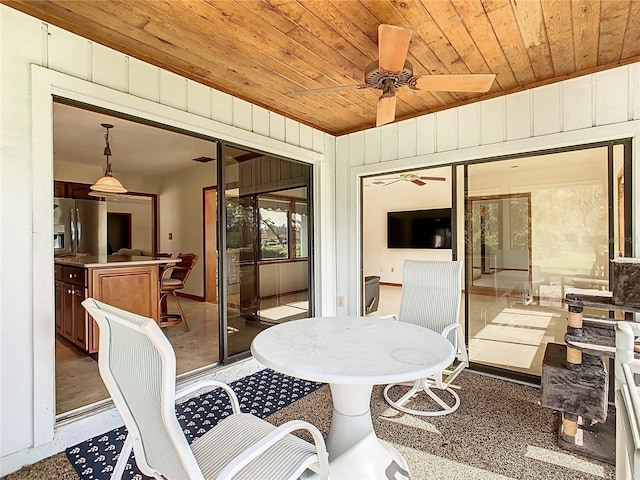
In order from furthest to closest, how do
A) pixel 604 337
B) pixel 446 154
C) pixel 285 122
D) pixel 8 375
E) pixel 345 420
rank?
pixel 285 122 < pixel 446 154 < pixel 604 337 < pixel 8 375 < pixel 345 420

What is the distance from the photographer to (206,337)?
159 inches

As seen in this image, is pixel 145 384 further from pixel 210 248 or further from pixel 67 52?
pixel 210 248

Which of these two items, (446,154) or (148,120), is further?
(446,154)

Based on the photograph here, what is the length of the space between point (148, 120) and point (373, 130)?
231cm

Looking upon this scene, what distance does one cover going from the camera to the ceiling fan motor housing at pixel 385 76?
6.78 feet

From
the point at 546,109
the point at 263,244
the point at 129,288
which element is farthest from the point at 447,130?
the point at 129,288

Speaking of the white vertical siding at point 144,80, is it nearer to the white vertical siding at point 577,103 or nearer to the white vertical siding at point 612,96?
the white vertical siding at point 577,103

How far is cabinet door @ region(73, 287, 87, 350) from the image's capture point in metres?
3.23

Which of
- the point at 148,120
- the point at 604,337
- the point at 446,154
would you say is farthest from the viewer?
the point at 446,154

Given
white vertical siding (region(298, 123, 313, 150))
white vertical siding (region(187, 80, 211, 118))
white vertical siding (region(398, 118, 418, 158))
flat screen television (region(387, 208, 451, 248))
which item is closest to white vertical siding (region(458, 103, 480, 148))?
white vertical siding (region(398, 118, 418, 158))

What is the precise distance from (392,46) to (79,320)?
3.59 metres

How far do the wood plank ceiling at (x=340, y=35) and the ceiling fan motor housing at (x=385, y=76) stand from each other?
0.23 m

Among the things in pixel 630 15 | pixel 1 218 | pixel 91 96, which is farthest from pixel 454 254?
pixel 1 218

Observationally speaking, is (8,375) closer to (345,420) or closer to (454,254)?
(345,420)
